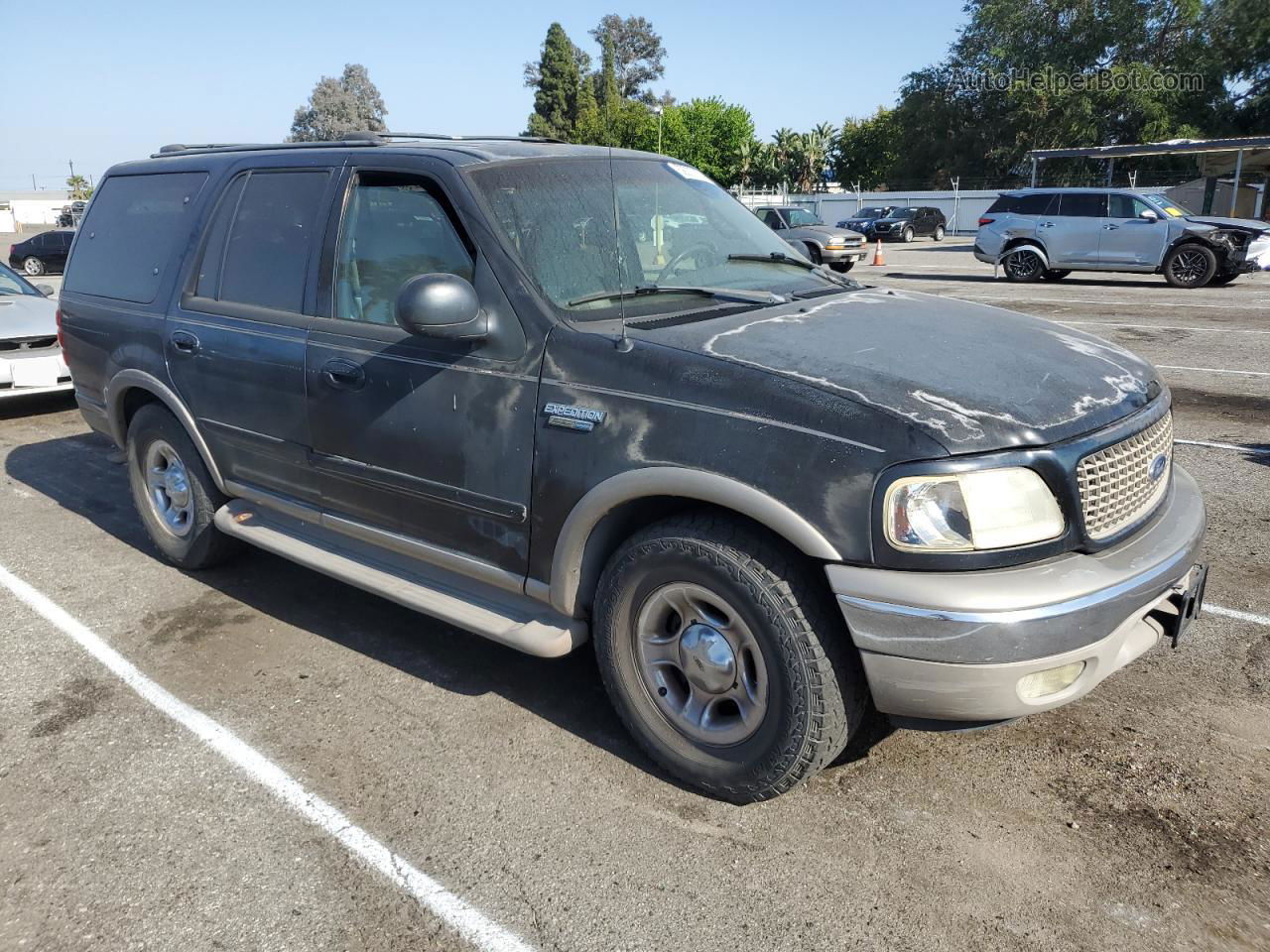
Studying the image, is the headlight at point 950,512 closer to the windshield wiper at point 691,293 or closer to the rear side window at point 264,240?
the windshield wiper at point 691,293

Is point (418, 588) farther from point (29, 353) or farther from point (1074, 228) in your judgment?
point (1074, 228)

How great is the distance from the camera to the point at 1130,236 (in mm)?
17953

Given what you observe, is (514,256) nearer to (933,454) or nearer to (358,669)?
(933,454)

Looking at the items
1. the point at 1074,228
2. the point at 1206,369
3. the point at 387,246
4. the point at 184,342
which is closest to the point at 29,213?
the point at 1074,228

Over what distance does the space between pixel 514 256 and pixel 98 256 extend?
3.14m

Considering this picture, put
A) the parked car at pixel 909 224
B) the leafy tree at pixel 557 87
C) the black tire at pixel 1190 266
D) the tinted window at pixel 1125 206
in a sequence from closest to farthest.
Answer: the black tire at pixel 1190 266 < the tinted window at pixel 1125 206 < the parked car at pixel 909 224 < the leafy tree at pixel 557 87

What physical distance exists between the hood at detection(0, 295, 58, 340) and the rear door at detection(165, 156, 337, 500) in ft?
17.1

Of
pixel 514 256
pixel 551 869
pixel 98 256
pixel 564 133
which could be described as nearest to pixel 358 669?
pixel 551 869

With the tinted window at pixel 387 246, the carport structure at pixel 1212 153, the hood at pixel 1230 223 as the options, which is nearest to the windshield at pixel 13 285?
the tinted window at pixel 387 246

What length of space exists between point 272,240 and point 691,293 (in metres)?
1.88

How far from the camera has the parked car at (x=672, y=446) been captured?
8.38 ft

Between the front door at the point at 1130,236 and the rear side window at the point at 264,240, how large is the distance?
17610mm

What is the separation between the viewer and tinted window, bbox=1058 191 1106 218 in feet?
60.4

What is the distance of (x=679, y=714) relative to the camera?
308cm
